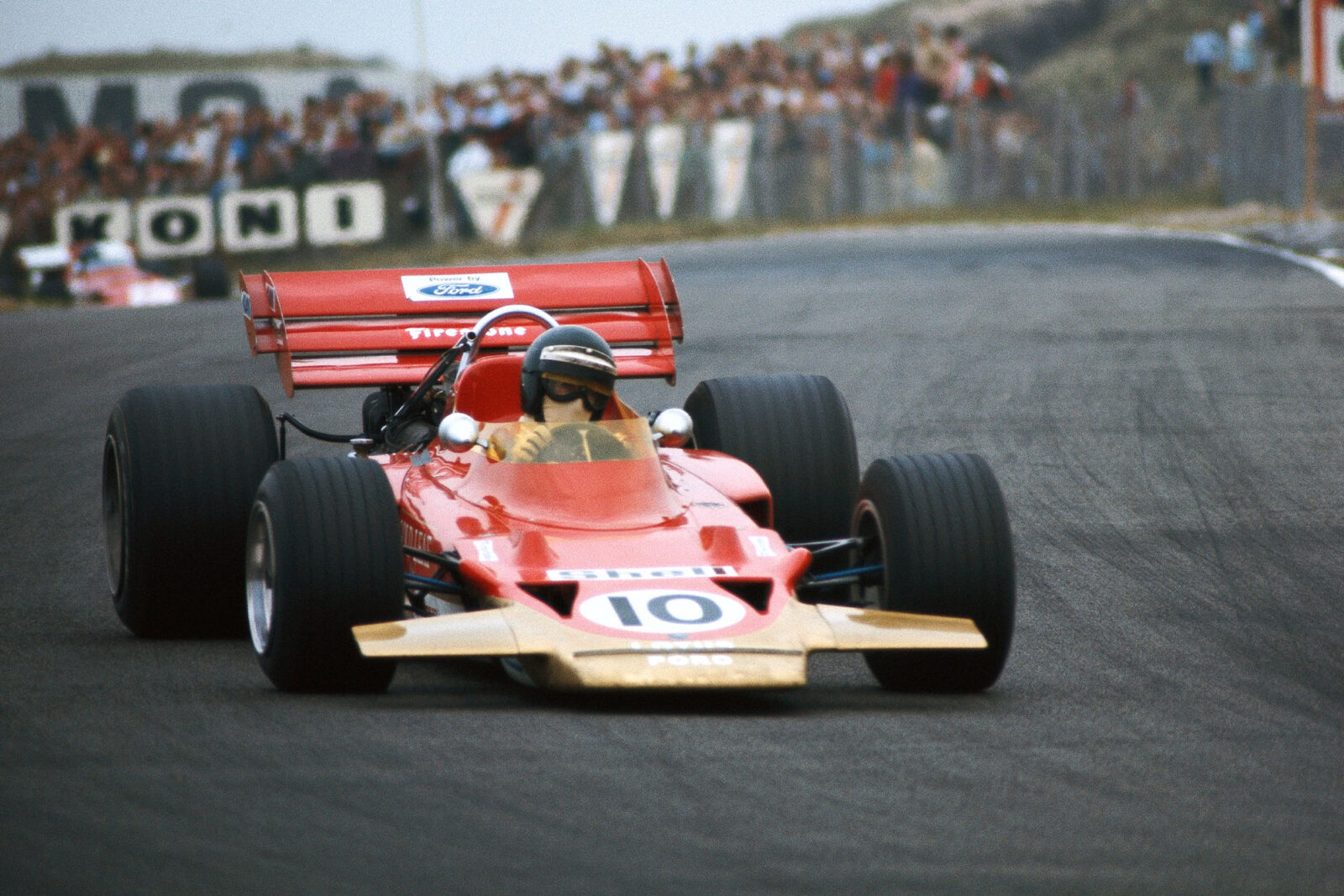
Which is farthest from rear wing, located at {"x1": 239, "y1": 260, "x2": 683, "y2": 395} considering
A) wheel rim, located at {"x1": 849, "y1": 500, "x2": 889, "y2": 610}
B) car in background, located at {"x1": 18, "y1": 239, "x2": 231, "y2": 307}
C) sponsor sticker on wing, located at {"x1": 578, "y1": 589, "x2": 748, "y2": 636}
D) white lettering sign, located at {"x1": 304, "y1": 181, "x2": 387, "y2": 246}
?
white lettering sign, located at {"x1": 304, "y1": 181, "x2": 387, "y2": 246}

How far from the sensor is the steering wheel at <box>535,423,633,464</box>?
699 centimetres

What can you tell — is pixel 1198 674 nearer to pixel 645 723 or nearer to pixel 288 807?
pixel 645 723

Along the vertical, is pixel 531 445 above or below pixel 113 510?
above

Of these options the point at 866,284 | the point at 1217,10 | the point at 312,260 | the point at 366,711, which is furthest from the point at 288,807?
the point at 1217,10

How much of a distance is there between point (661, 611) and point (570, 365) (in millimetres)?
1319

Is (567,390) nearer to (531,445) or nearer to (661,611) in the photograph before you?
(531,445)

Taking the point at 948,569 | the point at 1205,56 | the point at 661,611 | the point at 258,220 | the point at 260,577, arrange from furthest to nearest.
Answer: the point at 1205,56
the point at 258,220
the point at 260,577
the point at 948,569
the point at 661,611

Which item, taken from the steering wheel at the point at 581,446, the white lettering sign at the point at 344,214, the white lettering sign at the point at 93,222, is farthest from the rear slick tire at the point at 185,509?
the white lettering sign at the point at 344,214

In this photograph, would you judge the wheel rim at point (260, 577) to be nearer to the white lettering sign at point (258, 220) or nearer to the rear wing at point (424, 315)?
the rear wing at point (424, 315)

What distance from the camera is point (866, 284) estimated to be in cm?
1944

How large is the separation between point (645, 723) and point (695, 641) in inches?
11.6

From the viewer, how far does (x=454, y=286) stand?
8.89m

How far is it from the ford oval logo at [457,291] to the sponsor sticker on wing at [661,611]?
9.68 ft

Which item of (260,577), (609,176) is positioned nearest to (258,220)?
(609,176)
